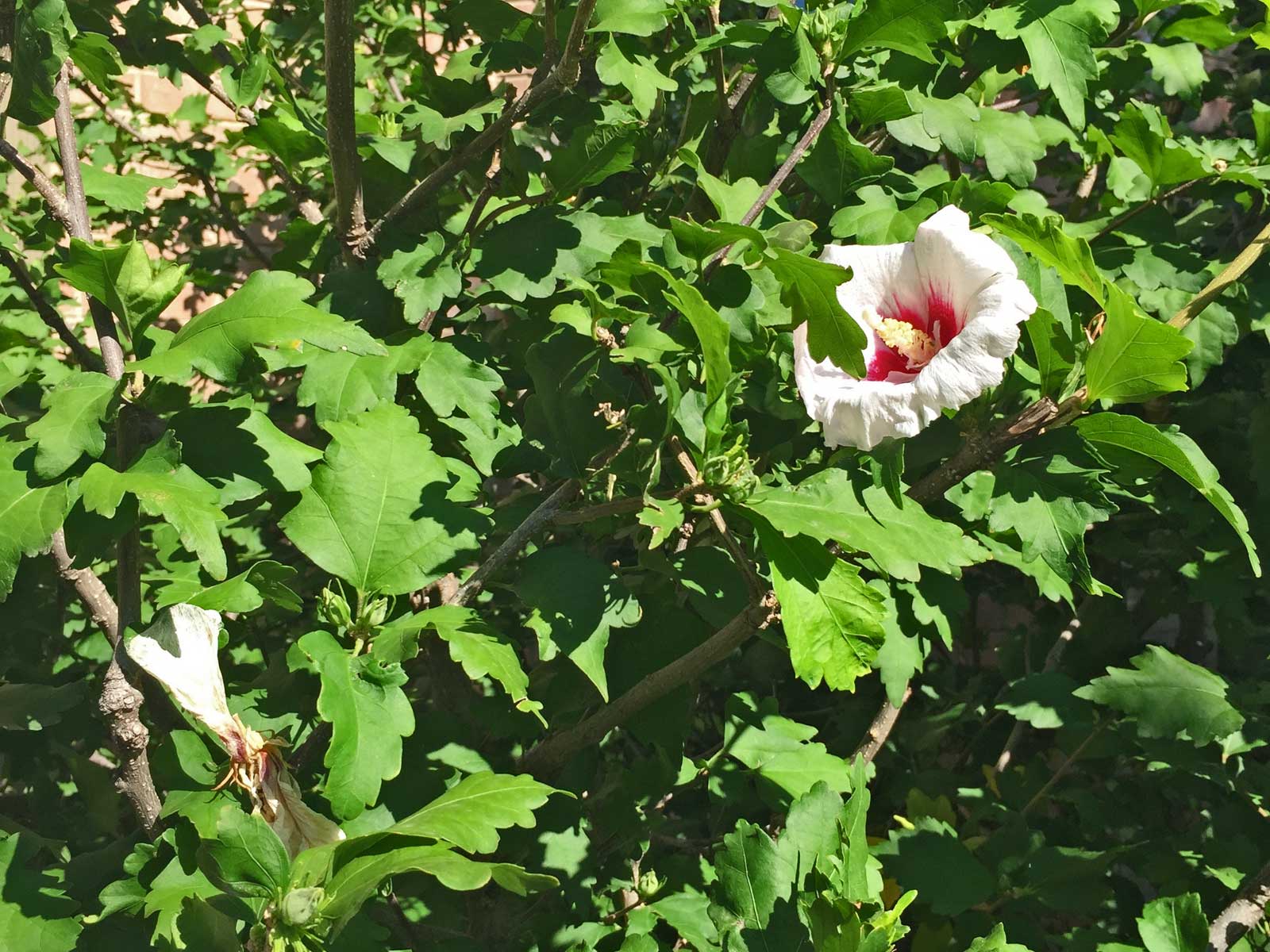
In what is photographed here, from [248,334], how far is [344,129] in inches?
17.7

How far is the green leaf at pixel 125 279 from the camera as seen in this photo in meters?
1.25

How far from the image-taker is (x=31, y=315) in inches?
101

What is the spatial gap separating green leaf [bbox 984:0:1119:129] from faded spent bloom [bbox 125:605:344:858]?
1.29 m

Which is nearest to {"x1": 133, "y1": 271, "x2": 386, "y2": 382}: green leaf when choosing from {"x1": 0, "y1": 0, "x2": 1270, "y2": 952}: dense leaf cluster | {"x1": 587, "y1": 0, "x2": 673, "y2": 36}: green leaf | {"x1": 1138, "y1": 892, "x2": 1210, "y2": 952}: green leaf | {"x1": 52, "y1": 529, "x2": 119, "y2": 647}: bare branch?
{"x1": 0, "y1": 0, "x2": 1270, "y2": 952}: dense leaf cluster

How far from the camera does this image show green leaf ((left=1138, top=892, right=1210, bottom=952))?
1.58 metres

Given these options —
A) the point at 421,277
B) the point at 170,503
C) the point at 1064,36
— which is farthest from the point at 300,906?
the point at 1064,36

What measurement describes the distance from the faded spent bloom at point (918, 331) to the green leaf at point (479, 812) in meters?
0.51

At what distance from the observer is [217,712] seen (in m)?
1.20

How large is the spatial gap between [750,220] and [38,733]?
1.39 m

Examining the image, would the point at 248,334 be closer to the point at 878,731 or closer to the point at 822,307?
the point at 822,307

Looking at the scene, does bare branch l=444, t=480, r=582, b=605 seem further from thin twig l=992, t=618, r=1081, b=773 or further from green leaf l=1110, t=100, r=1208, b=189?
thin twig l=992, t=618, r=1081, b=773

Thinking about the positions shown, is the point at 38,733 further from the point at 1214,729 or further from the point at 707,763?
the point at 1214,729

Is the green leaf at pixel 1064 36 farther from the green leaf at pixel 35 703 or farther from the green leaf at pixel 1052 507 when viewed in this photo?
the green leaf at pixel 35 703

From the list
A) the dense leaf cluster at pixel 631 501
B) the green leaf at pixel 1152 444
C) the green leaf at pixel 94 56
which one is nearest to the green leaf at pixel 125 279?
the dense leaf cluster at pixel 631 501
